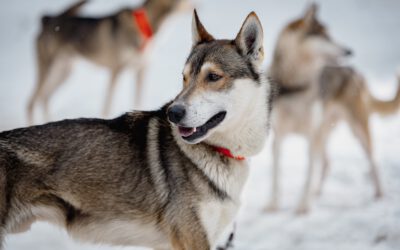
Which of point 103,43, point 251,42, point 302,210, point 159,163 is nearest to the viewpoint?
point 159,163

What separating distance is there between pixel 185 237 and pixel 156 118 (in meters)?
0.74

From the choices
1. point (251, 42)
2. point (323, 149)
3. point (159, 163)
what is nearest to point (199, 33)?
point (251, 42)

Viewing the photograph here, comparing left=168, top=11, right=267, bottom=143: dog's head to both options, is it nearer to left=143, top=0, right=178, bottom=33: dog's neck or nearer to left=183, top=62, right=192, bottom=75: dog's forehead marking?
left=183, top=62, right=192, bottom=75: dog's forehead marking

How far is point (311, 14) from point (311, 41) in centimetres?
31

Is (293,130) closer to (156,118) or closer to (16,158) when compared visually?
(156,118)

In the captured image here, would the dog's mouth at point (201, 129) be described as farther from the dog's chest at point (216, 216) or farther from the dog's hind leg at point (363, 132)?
the dog's hind leg at point (363, 132)

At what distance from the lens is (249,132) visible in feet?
8.86

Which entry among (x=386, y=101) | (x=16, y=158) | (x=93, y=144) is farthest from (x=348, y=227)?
(x=16, y=158)

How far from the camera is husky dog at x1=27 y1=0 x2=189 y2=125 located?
6852 millimetres

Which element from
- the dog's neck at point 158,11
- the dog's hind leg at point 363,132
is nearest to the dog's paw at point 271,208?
the dog's hind leg at point 363,132

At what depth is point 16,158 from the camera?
92.6 inches

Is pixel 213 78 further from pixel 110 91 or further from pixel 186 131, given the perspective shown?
pixel 110 91

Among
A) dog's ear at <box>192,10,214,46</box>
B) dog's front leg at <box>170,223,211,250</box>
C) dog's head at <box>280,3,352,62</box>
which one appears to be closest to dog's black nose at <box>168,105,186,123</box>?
dog's front leg at <box>170,223,211,250</box>

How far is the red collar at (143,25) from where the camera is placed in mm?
6840
